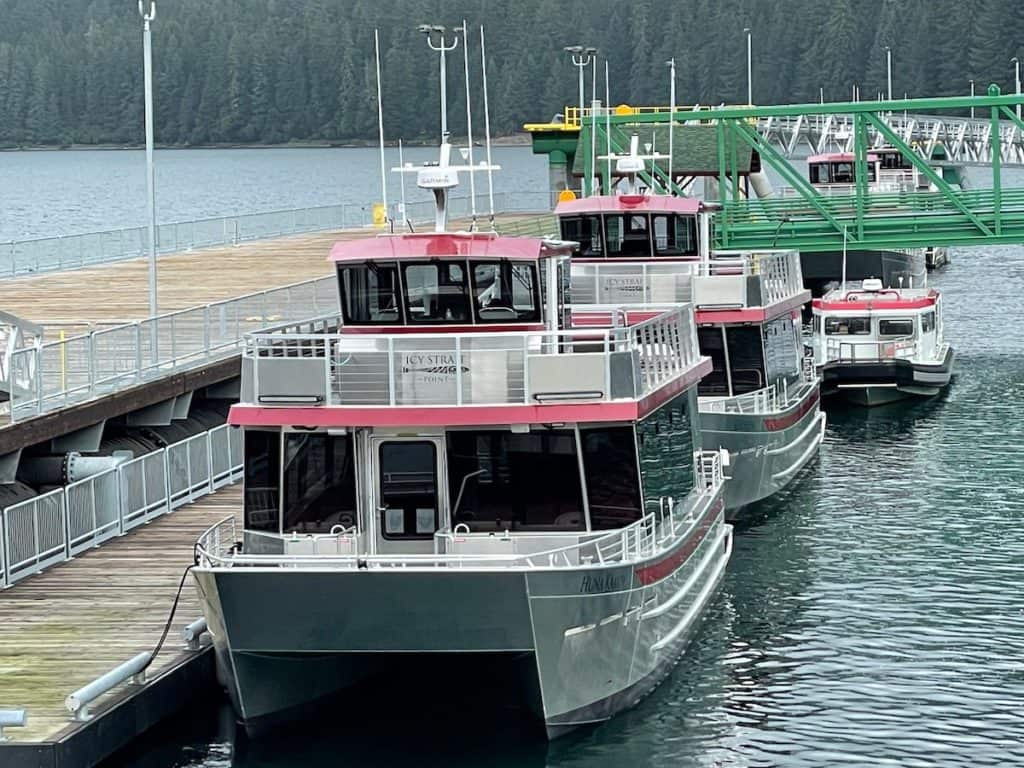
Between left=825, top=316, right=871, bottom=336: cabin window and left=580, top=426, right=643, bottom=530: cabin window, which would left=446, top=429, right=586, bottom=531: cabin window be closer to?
left=580, top=426, right=643, bottom=530: cabin window

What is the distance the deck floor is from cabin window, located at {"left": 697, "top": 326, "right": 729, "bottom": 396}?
10.6m

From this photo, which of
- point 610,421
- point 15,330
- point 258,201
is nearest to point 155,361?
point 15,330

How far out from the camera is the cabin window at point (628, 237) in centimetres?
3775

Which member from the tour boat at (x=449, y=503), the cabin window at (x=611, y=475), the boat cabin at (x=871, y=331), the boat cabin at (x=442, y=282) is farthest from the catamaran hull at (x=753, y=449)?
the boat cabin at (x=871, y=331)

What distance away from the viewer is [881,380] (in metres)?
48.0

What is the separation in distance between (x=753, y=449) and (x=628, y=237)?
5.69 metres

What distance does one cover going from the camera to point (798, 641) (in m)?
25.8

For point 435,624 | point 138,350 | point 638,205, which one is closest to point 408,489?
point 435,624

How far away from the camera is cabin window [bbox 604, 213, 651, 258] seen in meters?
37.8

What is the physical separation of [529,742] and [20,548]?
745 centimetres

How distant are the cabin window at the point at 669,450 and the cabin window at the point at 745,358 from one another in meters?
8.17

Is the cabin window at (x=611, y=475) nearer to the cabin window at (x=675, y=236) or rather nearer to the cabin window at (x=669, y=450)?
the cabin window at (x=669, y=450)

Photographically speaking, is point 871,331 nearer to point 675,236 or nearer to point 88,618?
point 675,236

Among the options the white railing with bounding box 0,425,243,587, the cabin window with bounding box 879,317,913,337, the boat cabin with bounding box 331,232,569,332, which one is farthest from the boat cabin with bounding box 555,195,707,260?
the boat cabin with bounding box 331,232,569,332
